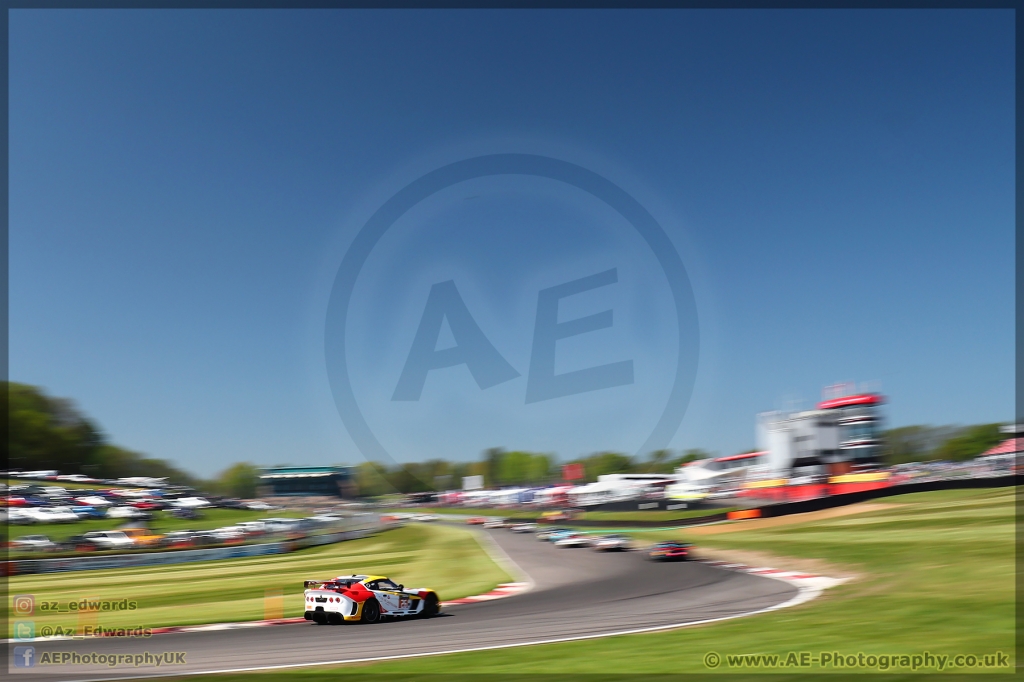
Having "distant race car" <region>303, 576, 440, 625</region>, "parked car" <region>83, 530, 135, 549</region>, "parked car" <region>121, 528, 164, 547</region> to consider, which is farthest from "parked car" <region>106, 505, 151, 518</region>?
"distant race car" <region>303, 576, 440, 625</region>

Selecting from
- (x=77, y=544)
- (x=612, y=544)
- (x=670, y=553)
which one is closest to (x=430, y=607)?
(x=670, y=553)

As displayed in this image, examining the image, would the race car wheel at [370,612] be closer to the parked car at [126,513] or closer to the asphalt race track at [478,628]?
the asphalt race track at [478,628]

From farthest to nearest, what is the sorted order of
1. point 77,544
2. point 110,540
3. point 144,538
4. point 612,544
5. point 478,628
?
point 144,538 → point 110,540 → point 77,544 → point 612,544 → point 478,628

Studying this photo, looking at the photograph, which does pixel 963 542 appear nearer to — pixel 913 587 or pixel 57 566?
pixel 913 587

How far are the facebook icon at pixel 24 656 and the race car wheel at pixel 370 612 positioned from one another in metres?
5.99

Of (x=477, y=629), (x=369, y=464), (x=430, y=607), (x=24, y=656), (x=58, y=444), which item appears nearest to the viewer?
(x=24, y=656)

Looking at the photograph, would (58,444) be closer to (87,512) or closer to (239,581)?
(87,512)

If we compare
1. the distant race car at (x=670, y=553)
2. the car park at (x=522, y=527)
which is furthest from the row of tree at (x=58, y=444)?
the distant race car at (x=670, y=553)

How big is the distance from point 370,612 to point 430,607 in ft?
5.28

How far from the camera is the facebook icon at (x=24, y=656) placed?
457 inches

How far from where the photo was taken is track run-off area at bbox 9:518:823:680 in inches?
452

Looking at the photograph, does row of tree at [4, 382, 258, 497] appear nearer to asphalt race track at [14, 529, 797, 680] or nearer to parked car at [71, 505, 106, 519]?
parked car at [71, 505, 106, 519]

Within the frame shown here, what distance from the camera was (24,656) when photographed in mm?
12312

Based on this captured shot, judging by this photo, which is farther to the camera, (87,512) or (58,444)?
(58,444)
